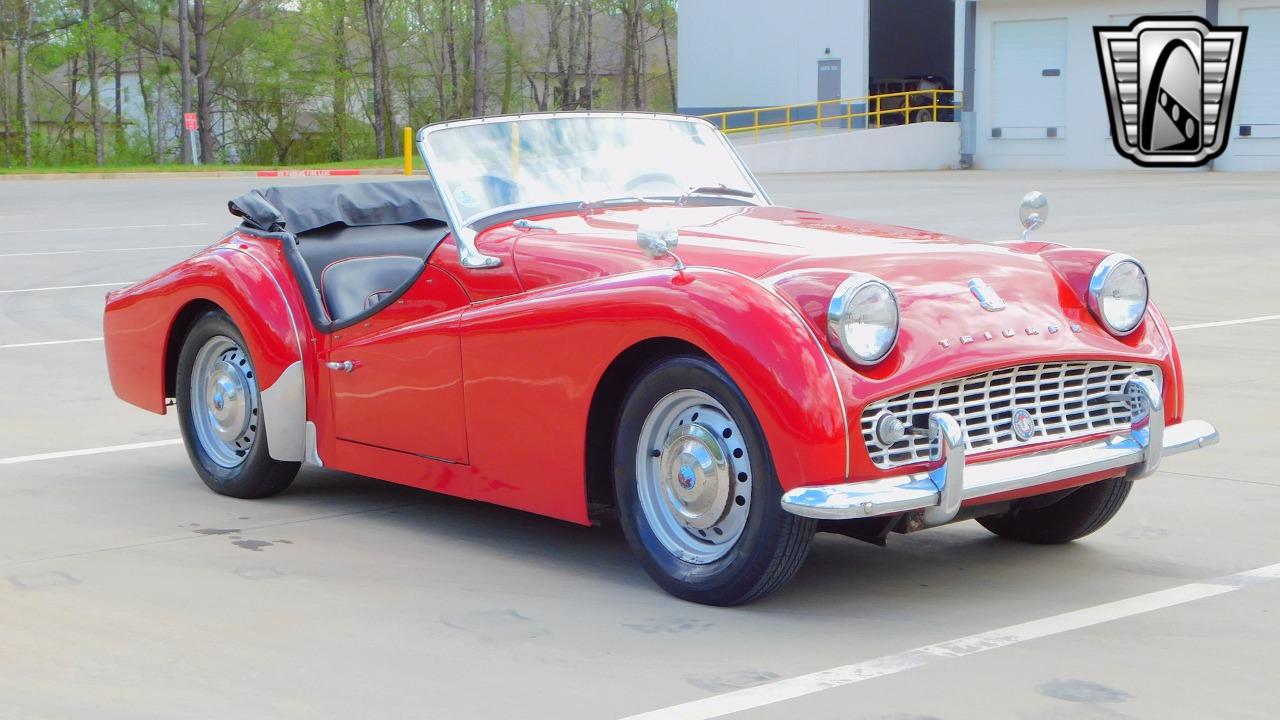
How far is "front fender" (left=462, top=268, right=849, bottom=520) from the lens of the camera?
422 centimetres

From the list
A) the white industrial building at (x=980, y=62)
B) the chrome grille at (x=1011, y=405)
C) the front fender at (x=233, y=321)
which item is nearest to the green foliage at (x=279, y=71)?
the white industrial building at (x=980, y=62)

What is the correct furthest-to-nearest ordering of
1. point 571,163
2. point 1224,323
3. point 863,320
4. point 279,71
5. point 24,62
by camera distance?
point 279,71 < point 24,62 < point 1224,323 < point 571,163 < point 863,320

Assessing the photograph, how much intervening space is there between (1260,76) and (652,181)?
1448 inches

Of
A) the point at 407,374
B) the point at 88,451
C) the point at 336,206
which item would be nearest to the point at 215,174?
the point at 88,451

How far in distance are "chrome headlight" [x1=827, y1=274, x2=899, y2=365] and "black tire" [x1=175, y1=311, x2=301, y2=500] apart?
2675 millimetres

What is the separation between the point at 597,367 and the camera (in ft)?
15.6

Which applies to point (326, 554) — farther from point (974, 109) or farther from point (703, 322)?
point (974, 109)

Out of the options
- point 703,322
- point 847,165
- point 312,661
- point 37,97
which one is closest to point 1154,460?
point 703,322

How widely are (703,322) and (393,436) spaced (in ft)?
5.40

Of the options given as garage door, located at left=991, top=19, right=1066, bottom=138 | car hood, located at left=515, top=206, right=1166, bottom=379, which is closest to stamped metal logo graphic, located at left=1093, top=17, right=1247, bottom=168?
garage door, located at left=991, top=19, right=1066, bottom=138

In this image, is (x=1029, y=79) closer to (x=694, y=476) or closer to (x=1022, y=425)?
(x=1022, y=425)

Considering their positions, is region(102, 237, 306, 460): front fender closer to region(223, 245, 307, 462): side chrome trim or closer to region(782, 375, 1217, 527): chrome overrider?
region(223, 245, 307, 462): side chrome trim

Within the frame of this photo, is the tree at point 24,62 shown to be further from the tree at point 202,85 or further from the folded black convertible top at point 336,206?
the folded black convertible top at point 336,206

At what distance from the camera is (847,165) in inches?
1690
